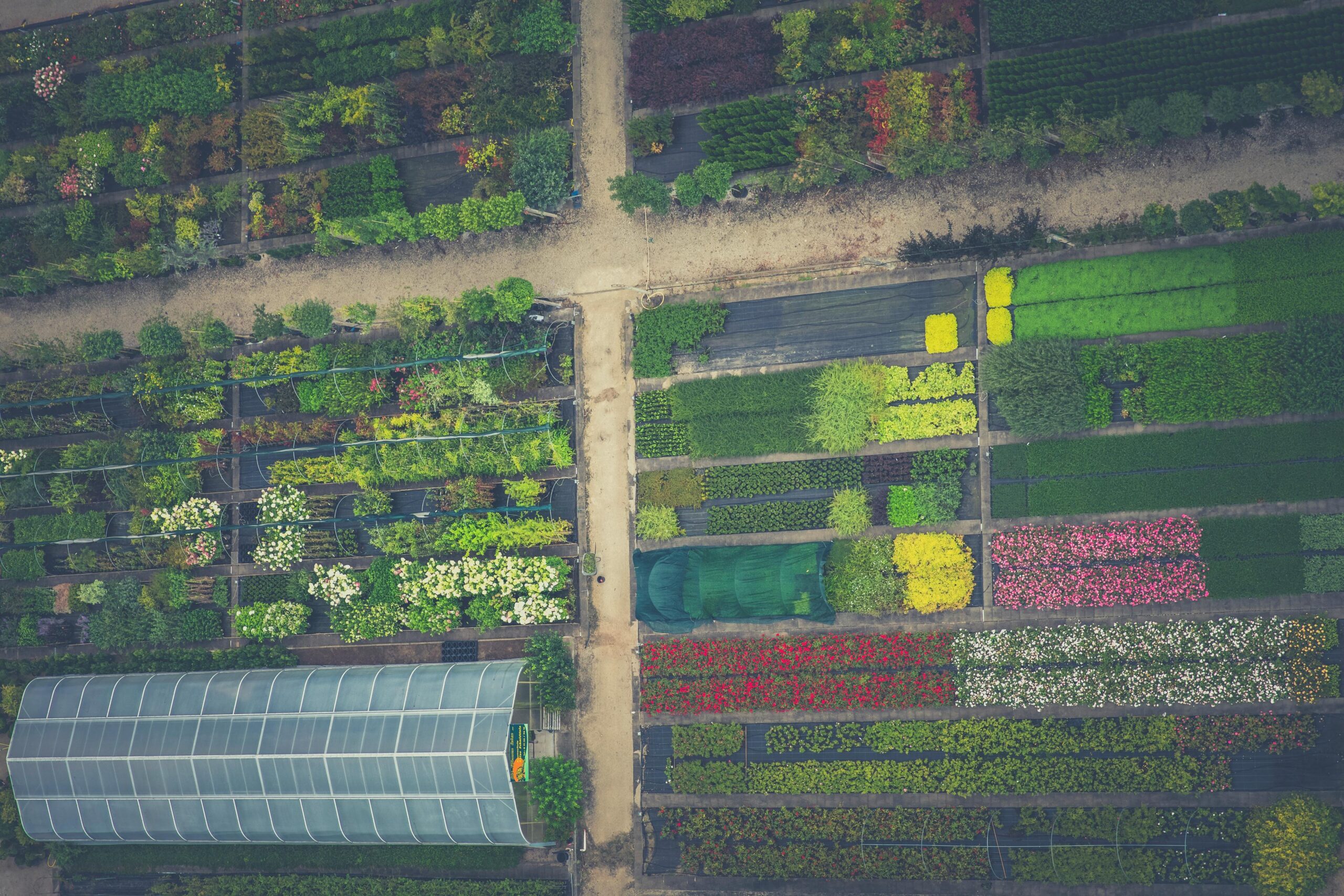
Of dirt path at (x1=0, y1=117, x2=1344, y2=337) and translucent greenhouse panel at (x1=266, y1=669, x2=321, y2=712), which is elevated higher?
dirt path at (x1=0, y1=117, x2=1344, y2=337)

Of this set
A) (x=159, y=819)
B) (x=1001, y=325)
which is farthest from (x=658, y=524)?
(x=159, y=819)

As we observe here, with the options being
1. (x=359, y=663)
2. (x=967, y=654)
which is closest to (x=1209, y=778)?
(x=967, y=654)

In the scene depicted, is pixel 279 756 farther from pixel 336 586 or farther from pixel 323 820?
pixel 336 586

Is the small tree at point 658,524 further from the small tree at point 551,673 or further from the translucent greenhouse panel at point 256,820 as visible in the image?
the translucent greenhouse panel at point 256,820

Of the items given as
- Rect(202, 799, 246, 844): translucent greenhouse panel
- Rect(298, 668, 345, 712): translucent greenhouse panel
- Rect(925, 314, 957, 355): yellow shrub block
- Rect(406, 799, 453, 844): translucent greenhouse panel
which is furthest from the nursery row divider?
Rect(202, 799, 246, 844): translucent greenhouse panel

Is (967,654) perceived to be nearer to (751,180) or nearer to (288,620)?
(751,180)

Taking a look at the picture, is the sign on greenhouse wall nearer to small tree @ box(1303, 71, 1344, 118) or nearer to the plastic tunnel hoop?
the plastic tunnel hoop
